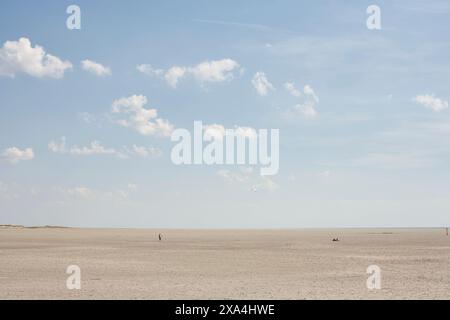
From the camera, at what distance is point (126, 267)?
124 ft

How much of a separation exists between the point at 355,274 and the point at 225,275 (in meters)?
8.52

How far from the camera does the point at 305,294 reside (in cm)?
2486
